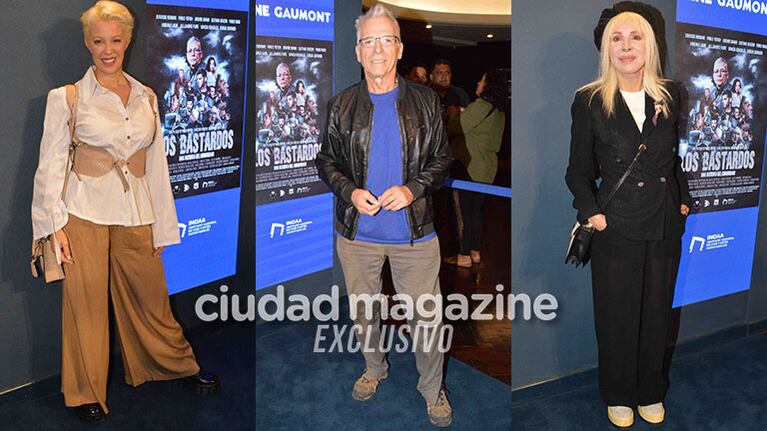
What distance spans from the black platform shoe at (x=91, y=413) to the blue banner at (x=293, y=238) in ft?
4.36

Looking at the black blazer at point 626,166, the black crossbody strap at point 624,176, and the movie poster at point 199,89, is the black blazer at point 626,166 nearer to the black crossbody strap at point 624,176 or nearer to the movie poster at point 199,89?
the black crossbody strap at point 624,176

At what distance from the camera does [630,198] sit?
2.88 m

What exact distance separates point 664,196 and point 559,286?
69cm

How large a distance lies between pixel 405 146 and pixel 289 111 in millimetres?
1358

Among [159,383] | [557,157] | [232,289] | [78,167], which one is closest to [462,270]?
[232,289]

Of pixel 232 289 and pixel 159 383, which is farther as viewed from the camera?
pixel 232 289

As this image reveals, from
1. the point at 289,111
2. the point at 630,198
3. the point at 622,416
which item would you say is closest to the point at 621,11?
the point at 630,198

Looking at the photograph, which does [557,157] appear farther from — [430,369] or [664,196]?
[430,369]

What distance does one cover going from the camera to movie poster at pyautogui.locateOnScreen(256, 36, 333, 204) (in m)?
3.92

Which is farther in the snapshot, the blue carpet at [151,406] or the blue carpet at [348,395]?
the blue carpet at [348,395]

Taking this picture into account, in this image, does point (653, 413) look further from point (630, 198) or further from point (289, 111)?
point (289, 111)

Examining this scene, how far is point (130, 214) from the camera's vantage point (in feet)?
9.87

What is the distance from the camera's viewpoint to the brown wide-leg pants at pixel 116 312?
9.68ft

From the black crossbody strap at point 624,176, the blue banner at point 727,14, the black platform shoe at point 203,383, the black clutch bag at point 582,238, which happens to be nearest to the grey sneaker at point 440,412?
the black clutch bag at point 582,238
